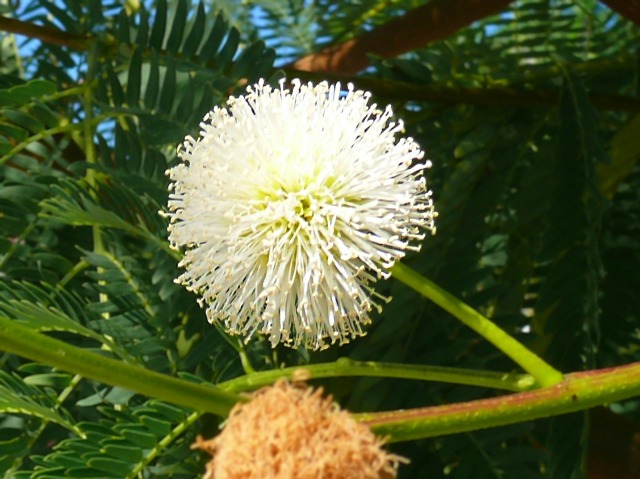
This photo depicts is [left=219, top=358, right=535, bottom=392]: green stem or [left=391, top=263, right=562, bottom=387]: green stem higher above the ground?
[left=391, top=263, right=562, bottom=387]: green stem

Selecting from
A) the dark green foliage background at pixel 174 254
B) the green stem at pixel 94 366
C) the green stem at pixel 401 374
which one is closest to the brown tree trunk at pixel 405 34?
the dark green foliage background at pixel 174 254

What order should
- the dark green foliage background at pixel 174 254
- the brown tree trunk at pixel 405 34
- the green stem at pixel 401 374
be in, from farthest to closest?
the brown tree trunk at pixel 405 34 < the dark green foliage background at pixel 174 254 < the green stem at pixel 401 374

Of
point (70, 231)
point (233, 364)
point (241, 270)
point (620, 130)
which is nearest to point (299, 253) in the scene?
point (241, 270)

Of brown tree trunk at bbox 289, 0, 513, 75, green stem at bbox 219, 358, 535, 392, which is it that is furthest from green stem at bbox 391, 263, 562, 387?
brown tree trunk at bbox 289, 0, 513, 75

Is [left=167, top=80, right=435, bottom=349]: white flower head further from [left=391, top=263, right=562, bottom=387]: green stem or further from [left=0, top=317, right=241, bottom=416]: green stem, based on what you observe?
[left=0, top=317, right=241, bottom=416]: green stem

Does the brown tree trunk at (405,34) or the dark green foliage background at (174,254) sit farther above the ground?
the brown tree trunk at (405,34)

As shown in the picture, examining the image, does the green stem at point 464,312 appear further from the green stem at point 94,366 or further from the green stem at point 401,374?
the green stem at point 94,366
